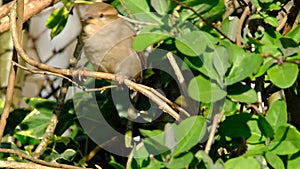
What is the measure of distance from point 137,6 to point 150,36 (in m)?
0.07

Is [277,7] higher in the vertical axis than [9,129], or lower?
higher

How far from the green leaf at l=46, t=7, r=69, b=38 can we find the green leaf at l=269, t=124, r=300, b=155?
0.96 metres

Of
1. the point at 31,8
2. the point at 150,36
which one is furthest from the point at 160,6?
the point at 31,8

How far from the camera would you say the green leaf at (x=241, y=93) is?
0.87 m

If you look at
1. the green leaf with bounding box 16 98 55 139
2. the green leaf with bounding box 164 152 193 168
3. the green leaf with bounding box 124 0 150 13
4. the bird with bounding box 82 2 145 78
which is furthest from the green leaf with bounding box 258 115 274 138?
the bird with bounding box 82 2 145 78

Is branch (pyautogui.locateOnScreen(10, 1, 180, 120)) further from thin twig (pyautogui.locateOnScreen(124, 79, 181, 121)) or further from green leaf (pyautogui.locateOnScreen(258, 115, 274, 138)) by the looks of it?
green leaf (pyautogui.locateOnScreen(258, 115, 274, 138))

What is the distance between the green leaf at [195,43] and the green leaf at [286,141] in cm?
15

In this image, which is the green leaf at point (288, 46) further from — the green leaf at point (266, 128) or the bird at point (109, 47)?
the bird at point (109, 47)

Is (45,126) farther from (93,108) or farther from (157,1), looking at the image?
(157,1)

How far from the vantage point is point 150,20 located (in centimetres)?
89

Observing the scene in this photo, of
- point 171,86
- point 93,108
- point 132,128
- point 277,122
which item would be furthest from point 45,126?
point 277,122

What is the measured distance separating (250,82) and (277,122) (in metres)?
0.11

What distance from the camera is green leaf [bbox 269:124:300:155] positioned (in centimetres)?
84

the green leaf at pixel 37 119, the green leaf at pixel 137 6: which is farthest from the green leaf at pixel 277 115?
the green leaf at pixel 37 119
